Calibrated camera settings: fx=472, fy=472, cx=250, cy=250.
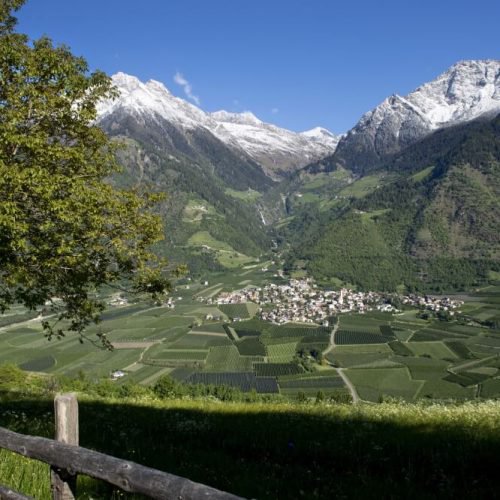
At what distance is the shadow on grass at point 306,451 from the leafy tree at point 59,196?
4735 mm

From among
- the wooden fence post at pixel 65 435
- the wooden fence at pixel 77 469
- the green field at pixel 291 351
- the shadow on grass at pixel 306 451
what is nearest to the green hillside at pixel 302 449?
the shadow on grass at pixel 306 451

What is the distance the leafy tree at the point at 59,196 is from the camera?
47.8ft

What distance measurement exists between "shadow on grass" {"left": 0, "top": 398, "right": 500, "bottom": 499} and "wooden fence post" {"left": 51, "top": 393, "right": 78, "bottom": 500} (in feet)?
7.03

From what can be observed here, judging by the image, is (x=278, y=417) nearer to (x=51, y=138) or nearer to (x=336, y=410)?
(x=336, y=410)

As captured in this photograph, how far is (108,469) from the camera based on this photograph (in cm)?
482

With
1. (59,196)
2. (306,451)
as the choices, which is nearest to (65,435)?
(306,451)

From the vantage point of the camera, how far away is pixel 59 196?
15.9 metres

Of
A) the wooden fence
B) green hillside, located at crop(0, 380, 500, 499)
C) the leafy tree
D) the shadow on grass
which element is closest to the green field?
the leafy tree

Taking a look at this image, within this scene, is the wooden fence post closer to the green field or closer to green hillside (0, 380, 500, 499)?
green hillside (0, 380, 500, 499)

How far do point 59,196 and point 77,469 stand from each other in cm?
1251

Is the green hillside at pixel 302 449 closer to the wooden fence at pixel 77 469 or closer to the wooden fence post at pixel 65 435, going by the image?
the wooden fence post at pixel 65 435

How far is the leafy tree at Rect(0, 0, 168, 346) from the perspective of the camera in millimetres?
14570

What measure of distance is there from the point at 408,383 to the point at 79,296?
87.6 metres

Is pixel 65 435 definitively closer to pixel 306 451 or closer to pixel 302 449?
pixel 306 451
